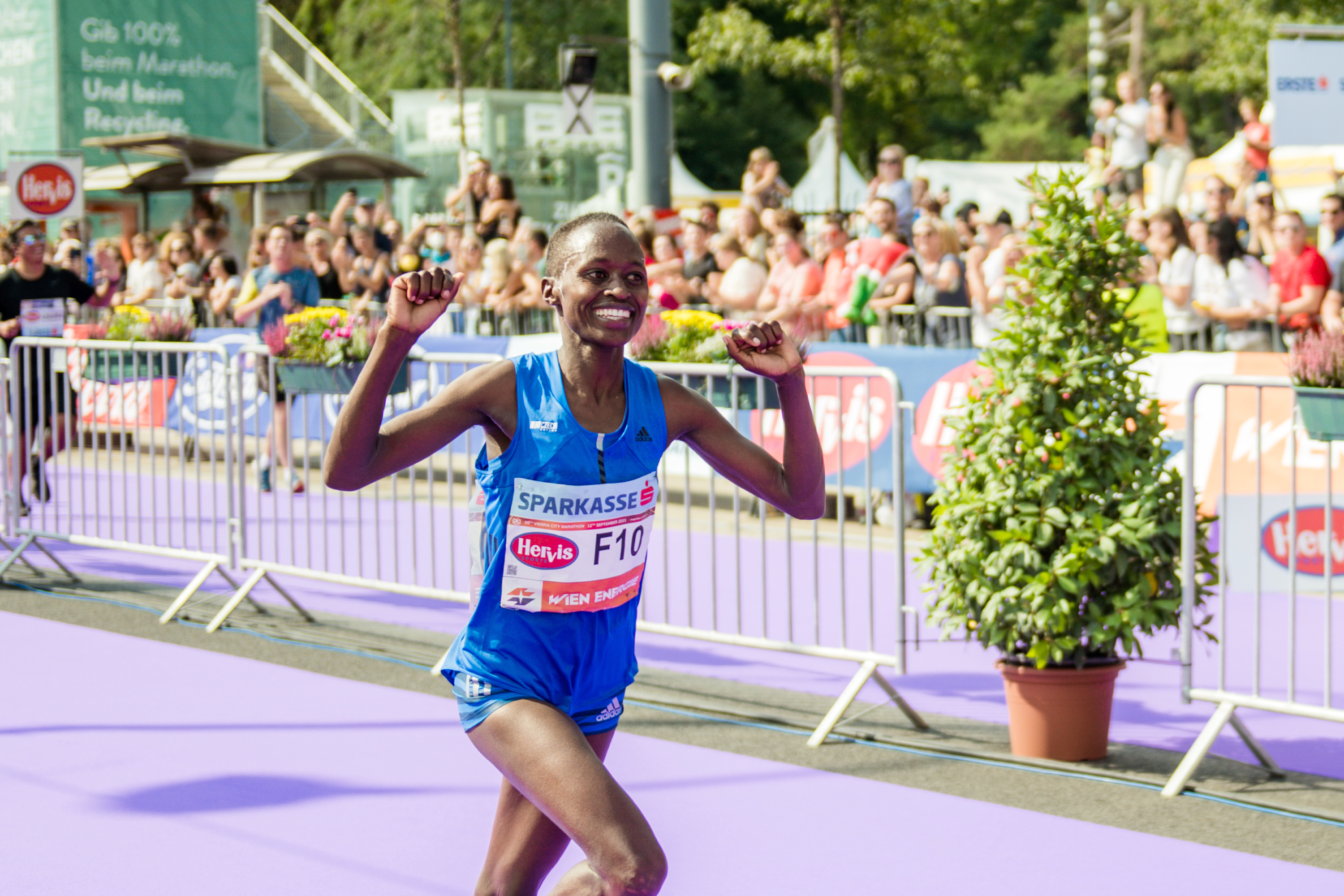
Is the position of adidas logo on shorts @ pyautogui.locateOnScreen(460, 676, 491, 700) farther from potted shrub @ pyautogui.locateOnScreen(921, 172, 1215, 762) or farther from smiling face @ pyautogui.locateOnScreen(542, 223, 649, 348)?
potted shrub @ pyautogui.locateOnScreen(921, 172, 1215, 762)

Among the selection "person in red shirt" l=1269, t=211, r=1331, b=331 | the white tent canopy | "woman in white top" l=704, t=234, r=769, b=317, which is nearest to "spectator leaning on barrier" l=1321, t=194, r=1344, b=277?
"person in red shirt" l=1269, t=211, r=1331, b=331

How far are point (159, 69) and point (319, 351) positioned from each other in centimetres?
2296

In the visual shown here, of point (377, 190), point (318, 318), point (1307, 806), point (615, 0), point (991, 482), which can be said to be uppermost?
point (615, 0)

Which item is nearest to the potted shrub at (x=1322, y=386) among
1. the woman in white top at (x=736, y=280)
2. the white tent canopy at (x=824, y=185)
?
the woman in white top at (x=736, y=280)

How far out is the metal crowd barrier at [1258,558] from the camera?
18.8 feet

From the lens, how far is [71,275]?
12.6 m

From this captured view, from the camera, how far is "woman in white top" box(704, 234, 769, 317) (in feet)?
44.6

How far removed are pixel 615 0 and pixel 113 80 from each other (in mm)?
24096

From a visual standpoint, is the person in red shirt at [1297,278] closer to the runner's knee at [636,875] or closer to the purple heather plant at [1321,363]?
the purple heather plant at [1321,363]

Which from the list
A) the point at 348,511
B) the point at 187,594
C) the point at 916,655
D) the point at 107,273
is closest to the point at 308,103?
the point at 107,273

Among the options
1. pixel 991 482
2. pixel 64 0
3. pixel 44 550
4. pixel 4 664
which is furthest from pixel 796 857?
pixel 64 0

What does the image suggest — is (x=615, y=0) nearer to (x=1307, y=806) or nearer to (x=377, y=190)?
(x=377, y=190)

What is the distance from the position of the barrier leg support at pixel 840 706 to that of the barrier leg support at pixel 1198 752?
1.21m

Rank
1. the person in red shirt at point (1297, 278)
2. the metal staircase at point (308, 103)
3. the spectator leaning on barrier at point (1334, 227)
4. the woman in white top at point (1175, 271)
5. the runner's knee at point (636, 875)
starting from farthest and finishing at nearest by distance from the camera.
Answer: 1. the metal staircase at point (308, 103)
2. the woman in white top at point (1175, 271)
3. the spectator leaning on barrier at point (1334, 227)
4. the person in red shirt at point (1297, 278)
5. the runner's knee at point (636, 875)
